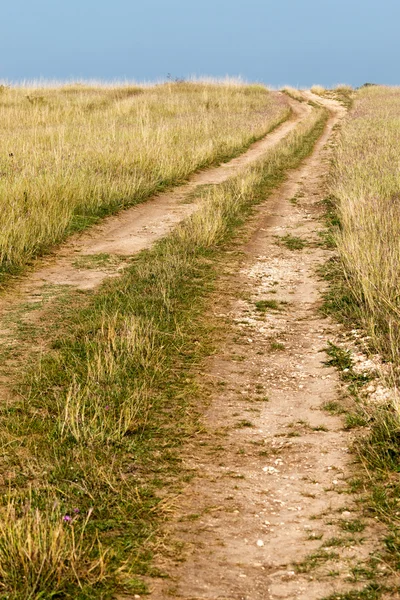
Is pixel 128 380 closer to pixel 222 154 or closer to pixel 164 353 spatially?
pixel 164 353

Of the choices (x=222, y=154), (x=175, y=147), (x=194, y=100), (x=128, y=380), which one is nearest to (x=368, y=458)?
(x=128, y=380)

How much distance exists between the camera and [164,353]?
5.29 meters

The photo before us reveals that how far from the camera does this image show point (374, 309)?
5.82 m

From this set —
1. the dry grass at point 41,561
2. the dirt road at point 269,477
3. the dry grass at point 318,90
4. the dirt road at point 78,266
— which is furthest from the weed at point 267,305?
the dry grass at point 318,90

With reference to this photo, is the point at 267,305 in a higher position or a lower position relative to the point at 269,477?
higher

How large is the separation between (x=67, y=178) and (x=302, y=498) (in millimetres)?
7866

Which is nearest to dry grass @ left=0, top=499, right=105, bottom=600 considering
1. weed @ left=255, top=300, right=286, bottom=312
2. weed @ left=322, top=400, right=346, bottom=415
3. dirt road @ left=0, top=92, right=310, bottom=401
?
dirt road @ left=0, top=92, right=310, bottom=401

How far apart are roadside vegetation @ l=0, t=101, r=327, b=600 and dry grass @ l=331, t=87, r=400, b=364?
137 cm

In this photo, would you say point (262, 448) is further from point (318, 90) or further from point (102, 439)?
point (318, 90)

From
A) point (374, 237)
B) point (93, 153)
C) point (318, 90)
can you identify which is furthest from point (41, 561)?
point (318, 90)

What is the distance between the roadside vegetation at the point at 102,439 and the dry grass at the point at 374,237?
1.37 metres

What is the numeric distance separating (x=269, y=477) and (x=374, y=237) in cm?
354

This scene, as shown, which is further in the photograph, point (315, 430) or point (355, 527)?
point (315, 430)

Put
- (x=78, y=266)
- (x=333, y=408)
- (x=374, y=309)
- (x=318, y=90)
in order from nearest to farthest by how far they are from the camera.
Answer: (x=333, y=408) → (x=374, y=309) → (x=78, y=266) → (x=318, y=90)
